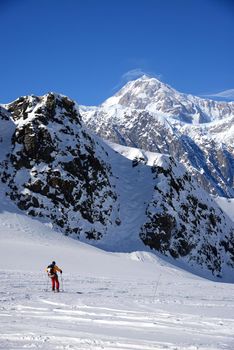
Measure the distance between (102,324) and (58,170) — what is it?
150 ft

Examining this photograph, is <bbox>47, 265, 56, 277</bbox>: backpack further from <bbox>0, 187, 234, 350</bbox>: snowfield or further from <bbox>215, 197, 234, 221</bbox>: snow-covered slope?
<bbox>215, 197, 234, 221</bbox>: snow-covered slope

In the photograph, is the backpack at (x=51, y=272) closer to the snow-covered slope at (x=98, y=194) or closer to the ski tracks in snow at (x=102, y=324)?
the ski tracks in snow at (x=102, y=324)

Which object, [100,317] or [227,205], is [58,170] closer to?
[100,317]

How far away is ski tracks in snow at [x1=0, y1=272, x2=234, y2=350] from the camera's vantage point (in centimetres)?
1009

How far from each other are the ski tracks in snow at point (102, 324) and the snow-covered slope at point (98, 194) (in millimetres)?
34912

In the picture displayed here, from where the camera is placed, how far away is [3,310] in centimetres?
1417

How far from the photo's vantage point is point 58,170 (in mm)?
57406

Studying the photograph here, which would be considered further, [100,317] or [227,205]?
[227,205]

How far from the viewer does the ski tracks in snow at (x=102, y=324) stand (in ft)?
33.1

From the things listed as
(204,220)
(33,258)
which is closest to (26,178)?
(33,258)

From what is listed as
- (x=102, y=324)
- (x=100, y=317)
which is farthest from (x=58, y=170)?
(x=102, y=324)

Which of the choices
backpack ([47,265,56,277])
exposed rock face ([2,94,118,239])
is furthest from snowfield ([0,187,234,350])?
exposed rock face ([2,94,118,239])

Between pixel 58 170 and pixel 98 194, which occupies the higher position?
pixel 58 170

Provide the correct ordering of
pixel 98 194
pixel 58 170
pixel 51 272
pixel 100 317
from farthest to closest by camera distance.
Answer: pixel 98 194, pixel 58 170, pixel 51 272, pixel 100 317
